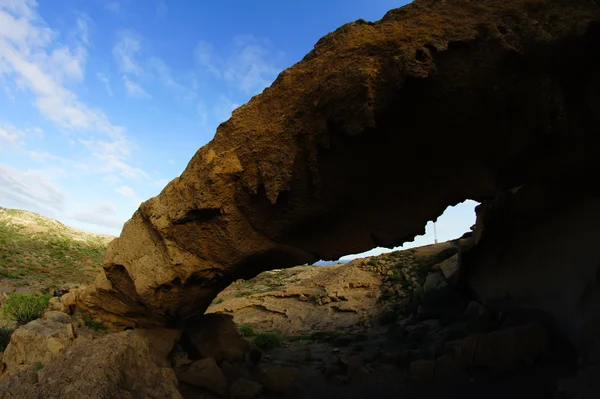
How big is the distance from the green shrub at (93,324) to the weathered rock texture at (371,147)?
0.72 ft

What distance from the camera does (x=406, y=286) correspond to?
15.5 meters

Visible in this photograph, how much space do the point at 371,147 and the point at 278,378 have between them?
4693 mm

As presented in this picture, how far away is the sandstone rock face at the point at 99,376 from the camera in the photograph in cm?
434

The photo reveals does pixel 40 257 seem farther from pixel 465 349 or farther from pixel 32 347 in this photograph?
pixel 465 349

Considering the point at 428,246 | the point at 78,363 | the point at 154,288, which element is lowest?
the point at 78,363

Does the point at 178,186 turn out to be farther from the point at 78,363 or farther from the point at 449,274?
the point at 449,274

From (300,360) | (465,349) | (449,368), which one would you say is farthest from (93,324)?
(465,349)

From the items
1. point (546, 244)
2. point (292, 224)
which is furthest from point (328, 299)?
point (292, 224)

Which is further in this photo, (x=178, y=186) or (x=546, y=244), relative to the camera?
(x=546, y=244)

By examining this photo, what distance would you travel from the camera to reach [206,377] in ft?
20.9

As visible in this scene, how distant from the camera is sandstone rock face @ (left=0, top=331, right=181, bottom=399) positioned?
14.3 ft

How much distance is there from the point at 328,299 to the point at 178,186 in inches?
492

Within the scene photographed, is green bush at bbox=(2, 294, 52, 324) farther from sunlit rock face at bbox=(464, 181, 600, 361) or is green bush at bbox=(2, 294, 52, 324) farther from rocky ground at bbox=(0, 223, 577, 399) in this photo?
sunlit rock face at bbox=(464, 181, 600, 361)

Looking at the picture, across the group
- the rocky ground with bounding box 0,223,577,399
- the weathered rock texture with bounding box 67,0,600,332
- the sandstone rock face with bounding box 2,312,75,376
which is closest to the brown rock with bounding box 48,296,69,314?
the rocky ground with bounding box 0,223,577,399
